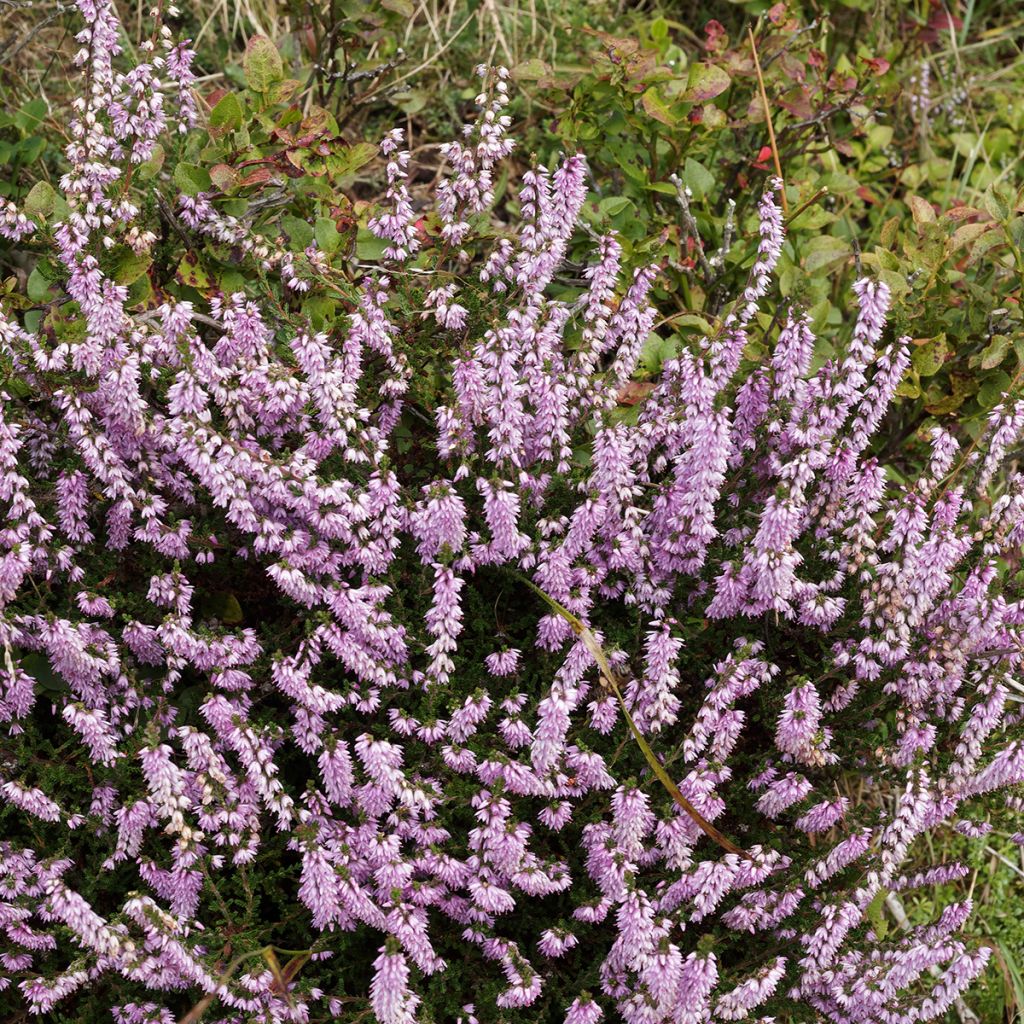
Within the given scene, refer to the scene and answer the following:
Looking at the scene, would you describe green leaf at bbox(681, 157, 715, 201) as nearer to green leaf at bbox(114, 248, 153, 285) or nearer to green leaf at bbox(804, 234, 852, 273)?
green leaf at bbox(804, 234, 852, 273)

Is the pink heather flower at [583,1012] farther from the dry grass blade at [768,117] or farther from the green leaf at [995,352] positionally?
the dry grass blade at [768,117]

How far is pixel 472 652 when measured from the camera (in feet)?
11.6

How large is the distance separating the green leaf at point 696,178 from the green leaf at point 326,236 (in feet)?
5.30

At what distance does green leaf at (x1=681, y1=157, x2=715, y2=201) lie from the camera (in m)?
4.71

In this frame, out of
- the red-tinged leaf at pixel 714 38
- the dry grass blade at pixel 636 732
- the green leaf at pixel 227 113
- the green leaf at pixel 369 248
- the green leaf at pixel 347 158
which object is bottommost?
the dry grass blade at pixel 636 732

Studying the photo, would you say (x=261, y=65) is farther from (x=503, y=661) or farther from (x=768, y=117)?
(x=503, y=661)

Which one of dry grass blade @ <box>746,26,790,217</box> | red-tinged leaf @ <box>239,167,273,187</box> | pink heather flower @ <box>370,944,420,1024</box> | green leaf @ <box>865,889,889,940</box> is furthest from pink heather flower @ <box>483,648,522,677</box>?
dry grass blade @ <box>746,26,790,217</box>

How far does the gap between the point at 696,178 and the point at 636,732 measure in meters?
2.66

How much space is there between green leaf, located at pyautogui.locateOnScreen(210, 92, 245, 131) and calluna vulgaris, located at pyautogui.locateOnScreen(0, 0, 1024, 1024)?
0.38 meters

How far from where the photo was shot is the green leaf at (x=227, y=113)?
397 cm

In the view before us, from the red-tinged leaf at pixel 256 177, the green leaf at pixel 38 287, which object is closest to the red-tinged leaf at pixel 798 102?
the red-tinged leaf at pixel 256 177

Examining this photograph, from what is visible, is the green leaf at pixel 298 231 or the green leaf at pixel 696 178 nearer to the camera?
the green leaf at pixel 298 231

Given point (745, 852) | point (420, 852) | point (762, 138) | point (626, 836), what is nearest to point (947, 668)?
point (745, 852)

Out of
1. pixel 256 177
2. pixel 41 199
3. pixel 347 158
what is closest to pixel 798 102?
pixel 347 158
